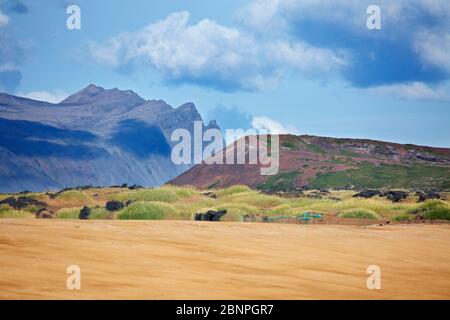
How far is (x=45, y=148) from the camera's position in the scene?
100625 mm

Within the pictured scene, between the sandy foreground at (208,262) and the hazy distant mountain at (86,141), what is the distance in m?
83.4

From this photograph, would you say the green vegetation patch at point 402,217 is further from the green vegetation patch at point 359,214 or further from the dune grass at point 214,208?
the green vegetation patch at point 359,214

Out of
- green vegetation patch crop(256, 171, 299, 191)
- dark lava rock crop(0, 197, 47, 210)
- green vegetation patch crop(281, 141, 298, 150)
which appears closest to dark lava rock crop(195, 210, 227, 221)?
dark lava rock crop(0, 197, 47, 210)

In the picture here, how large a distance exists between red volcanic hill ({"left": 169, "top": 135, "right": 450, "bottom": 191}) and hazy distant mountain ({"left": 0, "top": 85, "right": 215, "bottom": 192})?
2013 centimetres

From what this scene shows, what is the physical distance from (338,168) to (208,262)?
204ft

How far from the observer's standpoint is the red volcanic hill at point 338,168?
213 ft

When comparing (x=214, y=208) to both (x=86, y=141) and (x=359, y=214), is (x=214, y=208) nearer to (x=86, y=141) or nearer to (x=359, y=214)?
(x=359, y=214)

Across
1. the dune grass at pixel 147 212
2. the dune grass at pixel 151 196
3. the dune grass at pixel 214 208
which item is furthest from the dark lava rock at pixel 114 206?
the dune grass at pixel 151 196

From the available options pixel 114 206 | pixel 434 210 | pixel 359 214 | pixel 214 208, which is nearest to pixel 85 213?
pixel 114 206

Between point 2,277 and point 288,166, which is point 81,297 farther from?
point 288,166

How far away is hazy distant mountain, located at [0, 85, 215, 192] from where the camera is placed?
322 ft

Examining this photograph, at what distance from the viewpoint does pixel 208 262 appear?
9.46 meters

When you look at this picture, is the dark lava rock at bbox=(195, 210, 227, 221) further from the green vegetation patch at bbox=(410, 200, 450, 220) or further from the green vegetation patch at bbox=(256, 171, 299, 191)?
the green vegetation patch at bbox=(256, 171, 299, 191)

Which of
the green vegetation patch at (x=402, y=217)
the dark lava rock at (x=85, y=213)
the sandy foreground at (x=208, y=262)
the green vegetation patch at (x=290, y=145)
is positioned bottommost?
the sandy foreground at (x=208, y=262)
